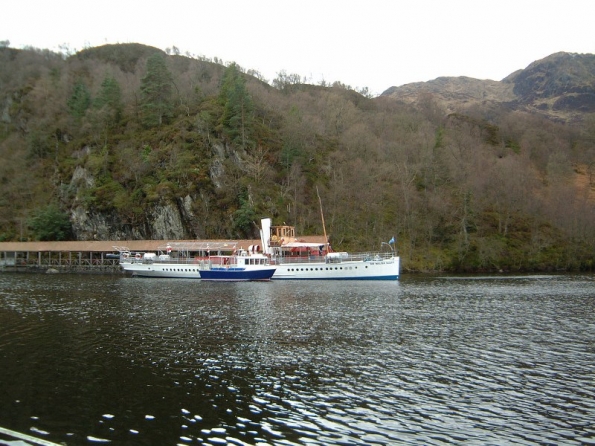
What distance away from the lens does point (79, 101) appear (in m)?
120

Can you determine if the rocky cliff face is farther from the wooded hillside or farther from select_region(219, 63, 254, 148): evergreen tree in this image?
select_region(219, 63, 254, 148): evergreen tree

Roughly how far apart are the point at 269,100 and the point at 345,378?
11490 centimetres

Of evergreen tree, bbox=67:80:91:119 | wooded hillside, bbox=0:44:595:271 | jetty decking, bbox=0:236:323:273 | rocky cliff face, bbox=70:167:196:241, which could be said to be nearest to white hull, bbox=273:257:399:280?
jetty decking, bbox=0:236:323:273

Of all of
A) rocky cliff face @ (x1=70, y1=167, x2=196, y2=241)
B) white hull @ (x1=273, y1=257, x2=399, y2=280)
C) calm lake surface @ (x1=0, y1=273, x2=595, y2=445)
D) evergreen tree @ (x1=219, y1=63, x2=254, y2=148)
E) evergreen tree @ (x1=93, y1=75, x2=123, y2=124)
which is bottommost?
calm lake surface @ (x1=0, y1=273, x2=595, y2=445)

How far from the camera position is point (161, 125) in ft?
360

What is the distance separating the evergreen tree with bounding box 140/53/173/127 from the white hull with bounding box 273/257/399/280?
61277 millimetres

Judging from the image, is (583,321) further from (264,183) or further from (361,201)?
(264,183)

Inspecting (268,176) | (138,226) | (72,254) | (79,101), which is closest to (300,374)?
(138,226)

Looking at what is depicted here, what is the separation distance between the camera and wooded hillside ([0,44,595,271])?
87.9 meters

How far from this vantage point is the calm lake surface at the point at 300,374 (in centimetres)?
1410

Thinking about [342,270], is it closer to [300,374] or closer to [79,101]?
[300,374]

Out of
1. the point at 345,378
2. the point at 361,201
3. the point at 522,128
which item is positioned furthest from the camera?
the point at 522,128

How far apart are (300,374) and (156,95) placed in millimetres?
105230

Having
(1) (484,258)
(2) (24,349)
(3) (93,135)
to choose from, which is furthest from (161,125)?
(2) (24,349)
